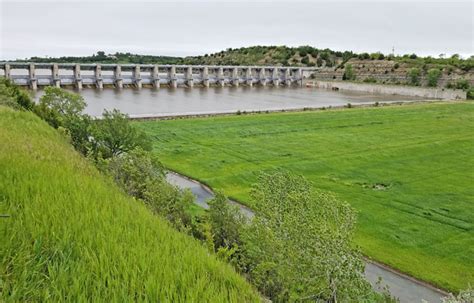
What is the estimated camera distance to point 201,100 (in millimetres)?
69250

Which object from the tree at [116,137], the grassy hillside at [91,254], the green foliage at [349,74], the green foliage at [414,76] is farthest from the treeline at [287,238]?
the green foliage at [349,74]

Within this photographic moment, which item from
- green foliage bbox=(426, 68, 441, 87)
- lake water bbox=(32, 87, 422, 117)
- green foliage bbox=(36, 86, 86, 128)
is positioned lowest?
lake water bbox=(32, 87, 422, 117)

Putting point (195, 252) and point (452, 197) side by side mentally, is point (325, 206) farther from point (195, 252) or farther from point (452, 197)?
point (452, 197)

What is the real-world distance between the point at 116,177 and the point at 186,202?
119 inches

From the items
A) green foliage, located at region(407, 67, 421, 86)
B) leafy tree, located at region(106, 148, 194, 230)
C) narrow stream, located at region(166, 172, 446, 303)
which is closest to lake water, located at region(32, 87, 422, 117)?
green foliage, located at region(407, 67, 421, 86)

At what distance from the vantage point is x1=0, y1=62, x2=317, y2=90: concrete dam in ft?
238

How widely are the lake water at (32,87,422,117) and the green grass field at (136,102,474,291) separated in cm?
1043

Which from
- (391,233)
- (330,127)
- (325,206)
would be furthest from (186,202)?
(330,127)

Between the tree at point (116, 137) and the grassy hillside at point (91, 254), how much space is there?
14408 millimetres

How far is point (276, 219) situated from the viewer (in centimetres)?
924

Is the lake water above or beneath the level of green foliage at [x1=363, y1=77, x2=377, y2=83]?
beneath

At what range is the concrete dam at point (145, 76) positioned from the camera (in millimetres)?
72500

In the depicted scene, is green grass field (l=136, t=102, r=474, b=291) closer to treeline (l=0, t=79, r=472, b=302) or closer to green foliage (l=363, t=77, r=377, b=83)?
treeline (l=0, t=79, r=472, b=302)

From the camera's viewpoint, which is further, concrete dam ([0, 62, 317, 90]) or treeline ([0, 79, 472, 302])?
concrete dam ([0, 62, 317, 90])
